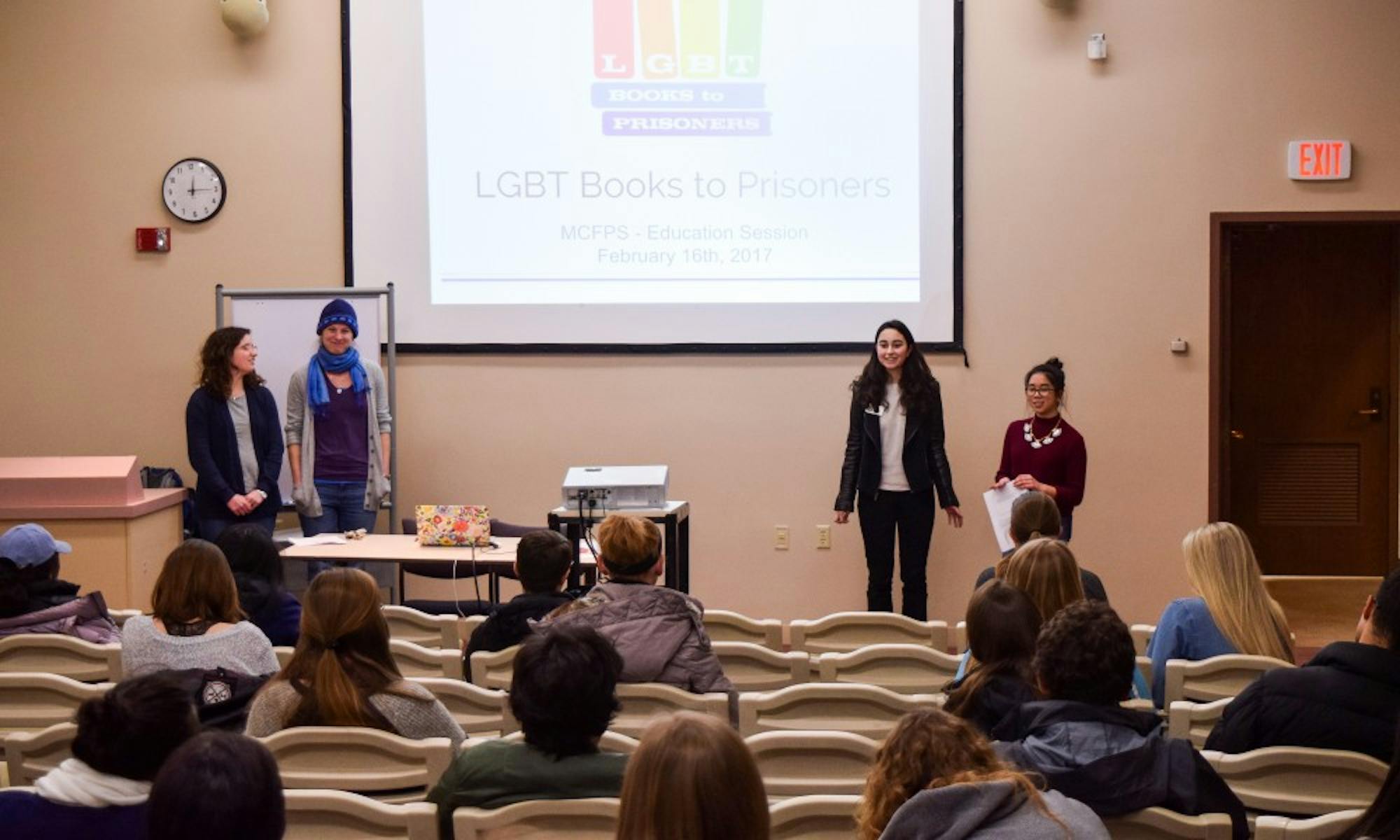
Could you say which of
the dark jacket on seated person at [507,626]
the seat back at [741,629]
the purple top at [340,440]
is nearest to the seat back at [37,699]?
the dark jacket on seated person at [507,626]

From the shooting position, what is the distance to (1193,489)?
7.23 m

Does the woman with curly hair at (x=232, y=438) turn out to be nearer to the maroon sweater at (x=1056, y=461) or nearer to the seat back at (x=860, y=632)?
the seat back at (x=860, y=632)

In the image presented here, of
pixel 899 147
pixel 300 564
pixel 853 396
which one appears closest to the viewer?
pixel 300 564

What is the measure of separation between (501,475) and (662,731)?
220 inches

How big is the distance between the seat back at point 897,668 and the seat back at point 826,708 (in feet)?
1.54

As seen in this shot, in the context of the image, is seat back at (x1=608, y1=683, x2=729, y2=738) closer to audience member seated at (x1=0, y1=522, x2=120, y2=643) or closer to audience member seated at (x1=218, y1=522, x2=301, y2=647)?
audience member seated at (x1=218, y1=522, x2=301, y2=647)

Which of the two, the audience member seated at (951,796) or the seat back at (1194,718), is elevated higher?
the audience member seated at (951,796)

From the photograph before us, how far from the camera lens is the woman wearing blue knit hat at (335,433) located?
6703 mm

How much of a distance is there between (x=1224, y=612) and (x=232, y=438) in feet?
14.7

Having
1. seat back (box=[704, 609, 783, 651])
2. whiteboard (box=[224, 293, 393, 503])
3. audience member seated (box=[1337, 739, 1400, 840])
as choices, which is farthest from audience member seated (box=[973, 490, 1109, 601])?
whiteboard (box=[224, 293, 393, 503])

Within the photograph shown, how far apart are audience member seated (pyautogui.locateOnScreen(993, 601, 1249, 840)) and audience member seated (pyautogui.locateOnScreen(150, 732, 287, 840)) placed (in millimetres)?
1308

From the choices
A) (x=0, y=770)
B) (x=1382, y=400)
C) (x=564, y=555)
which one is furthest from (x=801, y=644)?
(x=1382, y=400)

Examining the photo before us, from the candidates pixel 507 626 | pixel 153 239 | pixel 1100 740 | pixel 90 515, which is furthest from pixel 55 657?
pixel 153 239

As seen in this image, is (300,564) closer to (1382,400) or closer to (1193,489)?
(1193,489)
